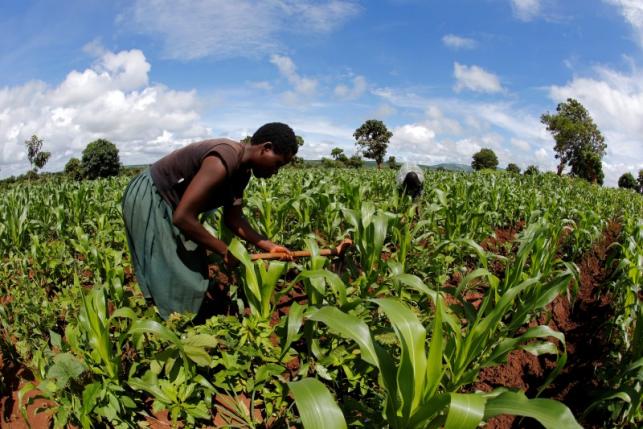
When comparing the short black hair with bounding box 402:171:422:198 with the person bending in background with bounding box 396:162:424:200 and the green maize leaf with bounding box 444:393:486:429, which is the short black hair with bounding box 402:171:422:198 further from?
the green maize leaf with bounding box 444:393:486:429

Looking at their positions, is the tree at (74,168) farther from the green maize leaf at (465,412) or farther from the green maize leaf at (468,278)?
the green maize leaf at (465,412)

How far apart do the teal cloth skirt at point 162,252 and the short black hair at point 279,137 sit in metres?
0.69

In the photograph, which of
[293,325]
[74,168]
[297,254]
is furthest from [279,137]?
[74,168]

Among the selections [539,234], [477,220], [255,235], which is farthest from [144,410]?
[477,220]

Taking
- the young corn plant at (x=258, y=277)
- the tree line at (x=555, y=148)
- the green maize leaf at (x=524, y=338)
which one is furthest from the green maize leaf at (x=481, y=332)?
the tree line at (x=555, y=148)

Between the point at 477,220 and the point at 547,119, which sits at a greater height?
the point at 547,119

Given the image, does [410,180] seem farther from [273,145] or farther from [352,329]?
[352,329]

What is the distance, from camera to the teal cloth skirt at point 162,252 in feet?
6.80

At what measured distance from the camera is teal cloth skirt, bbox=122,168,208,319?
207 centimetres

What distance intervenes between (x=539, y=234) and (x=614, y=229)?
21.8 feet

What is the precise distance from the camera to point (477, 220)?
171 inches

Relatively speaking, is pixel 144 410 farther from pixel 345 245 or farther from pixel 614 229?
pixel 614 229

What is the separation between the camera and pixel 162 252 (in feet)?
6.82

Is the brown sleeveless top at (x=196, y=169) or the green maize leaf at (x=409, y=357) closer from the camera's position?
the green maize leaf at (x=409, y=357)
